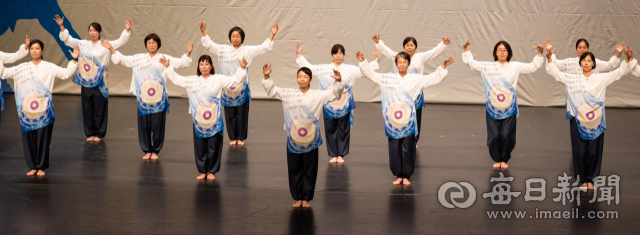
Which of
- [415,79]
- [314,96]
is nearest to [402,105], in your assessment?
[415,79]

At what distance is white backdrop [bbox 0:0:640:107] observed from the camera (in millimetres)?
10180

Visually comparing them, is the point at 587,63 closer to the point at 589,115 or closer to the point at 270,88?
the point at 589,115

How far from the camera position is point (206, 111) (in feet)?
17.8

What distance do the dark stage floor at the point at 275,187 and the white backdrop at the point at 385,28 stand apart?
96.2 inches

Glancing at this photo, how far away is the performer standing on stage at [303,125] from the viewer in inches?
180

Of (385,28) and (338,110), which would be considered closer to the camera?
(338,110)

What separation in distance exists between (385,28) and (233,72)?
406 cm

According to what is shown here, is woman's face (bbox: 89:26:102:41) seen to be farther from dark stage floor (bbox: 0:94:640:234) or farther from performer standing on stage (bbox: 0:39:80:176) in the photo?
performer standing on stage (bbox: 0:39:80:176)

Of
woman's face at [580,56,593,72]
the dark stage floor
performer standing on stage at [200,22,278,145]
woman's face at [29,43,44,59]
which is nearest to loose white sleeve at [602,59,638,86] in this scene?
woman's face at [580,56,593,72]

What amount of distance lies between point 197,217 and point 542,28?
7.72 meters

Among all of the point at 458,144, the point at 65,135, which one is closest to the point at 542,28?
the point at 458,144

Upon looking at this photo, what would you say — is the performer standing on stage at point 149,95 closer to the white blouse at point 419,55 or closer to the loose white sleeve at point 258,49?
the loose white sleeve at point 258,49

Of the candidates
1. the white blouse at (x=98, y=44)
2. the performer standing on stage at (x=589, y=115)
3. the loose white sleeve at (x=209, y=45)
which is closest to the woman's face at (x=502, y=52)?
the performer standing on stage at (x=589, y=115)

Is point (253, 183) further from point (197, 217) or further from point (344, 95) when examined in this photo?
point (344, 95)
